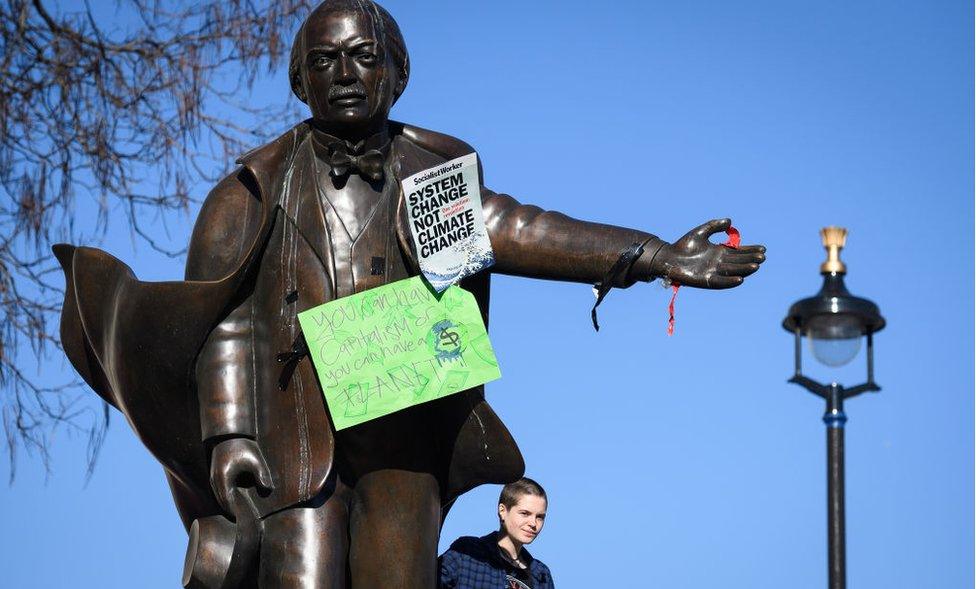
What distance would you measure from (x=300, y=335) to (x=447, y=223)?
0.57 meters

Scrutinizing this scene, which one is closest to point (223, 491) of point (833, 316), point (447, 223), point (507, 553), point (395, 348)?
point (395, 348)

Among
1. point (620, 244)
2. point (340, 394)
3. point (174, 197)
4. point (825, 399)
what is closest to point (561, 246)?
point (620, 244)

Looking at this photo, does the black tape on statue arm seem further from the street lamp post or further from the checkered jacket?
the street lamp post

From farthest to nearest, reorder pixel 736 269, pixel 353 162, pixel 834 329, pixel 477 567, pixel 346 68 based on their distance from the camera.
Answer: pixel 834 329, pixel 477 567, pixel 353 162, pixel 346 68, pixel 736 269

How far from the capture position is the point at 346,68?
6.39 meters

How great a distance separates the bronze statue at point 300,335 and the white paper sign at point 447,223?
5cm

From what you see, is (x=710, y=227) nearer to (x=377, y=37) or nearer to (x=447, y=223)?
(x=447, y=223)

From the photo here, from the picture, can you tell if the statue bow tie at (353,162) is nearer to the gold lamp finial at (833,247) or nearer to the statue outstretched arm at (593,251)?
the statue outstretched arm at (593,251)

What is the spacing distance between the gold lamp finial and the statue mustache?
632 cm

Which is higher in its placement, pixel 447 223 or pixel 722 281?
pixel 447 223

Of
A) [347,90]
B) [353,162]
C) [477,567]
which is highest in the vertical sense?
[347,90]

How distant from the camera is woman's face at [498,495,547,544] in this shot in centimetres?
771

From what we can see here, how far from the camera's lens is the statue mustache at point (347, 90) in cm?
639

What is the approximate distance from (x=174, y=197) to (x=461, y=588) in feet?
10.3
